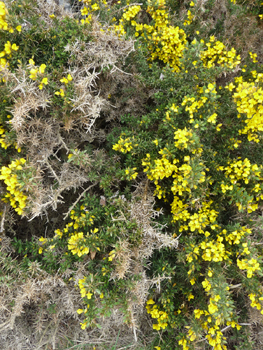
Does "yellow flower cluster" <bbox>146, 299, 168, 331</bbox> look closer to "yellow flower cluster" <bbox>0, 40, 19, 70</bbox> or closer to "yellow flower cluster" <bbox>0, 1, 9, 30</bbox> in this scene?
"yellow flower cluster" <bbox>0, 40, 19, 70</bbox>

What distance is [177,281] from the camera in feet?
8.83

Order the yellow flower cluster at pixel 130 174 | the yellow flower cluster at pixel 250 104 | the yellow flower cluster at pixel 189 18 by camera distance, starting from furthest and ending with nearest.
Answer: the yellow flower cluster at pixel 189 18 → the yellow flower cluster at pixel 130 174 → the yellow flower cluster at pixel 250 104

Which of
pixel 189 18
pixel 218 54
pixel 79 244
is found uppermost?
pixel 189 18

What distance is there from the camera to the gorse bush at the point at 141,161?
221 centimetres

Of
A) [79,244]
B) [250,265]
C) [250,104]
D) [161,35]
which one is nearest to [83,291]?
[79,244]

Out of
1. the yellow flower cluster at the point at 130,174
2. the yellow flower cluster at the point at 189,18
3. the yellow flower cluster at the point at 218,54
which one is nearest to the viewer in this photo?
the yellow flower cluster at the point at 130,174

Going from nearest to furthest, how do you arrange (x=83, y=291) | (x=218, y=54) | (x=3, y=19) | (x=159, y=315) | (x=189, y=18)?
(x=3, y=19) → (x=83, y=291) → (x=159, y=315) → (x=218, y=54) → (x=189, y=18)

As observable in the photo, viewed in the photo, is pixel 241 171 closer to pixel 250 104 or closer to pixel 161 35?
pixel 250 104

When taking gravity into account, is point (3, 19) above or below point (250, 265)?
above

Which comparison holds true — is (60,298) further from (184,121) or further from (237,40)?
(237,40)

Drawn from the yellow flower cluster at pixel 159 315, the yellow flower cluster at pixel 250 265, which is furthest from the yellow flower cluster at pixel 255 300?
the yellow flower cluster at pixel 159 315

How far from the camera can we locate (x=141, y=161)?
259cm

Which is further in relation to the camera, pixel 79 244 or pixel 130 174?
pixel 130 174

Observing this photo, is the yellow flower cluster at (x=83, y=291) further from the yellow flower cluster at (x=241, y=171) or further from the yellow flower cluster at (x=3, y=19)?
the yellow flower cluster at (x=3, y=19)
